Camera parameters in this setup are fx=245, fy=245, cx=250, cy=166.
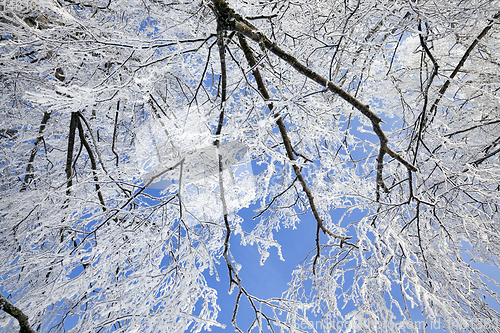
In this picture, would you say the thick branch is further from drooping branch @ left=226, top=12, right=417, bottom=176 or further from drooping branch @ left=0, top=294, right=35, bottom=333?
drooping branch @ left=0, top=294, right=35, bottom=333

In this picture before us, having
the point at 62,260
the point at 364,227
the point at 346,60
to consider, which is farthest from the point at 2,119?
the point at 364,227

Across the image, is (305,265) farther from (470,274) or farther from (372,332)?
(470,274)

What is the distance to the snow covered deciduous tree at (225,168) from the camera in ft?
4.62

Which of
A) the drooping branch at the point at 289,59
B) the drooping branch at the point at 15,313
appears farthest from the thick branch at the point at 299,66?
the drooping branch at the point at 15,313

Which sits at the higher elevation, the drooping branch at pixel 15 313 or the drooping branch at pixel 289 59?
the drooping branch at pixel 289 59

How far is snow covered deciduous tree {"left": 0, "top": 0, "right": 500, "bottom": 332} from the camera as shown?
1.41 m

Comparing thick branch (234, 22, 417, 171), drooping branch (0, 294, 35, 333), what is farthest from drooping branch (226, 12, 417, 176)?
drooping branch (0, 294, 35, 333)

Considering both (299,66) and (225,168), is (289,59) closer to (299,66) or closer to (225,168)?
(299,66)

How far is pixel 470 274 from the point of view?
7.28 feet

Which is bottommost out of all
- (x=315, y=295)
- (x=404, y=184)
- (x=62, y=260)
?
(x=62, y=260)

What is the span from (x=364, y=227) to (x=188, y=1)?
243 centimetres

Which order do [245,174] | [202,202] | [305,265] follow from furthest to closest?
[245,174] < [305,265] < [202,202]

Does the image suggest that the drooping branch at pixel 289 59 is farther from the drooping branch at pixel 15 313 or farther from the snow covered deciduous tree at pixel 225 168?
the drooping branch at pixel 15 313

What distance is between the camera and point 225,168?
238cm
